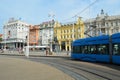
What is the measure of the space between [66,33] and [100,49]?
70.6 metres

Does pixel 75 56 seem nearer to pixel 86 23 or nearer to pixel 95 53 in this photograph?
pixel 95 53

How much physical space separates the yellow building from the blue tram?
5980 centimetres

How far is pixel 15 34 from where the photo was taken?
4520 inches

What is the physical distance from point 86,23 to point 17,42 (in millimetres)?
42581

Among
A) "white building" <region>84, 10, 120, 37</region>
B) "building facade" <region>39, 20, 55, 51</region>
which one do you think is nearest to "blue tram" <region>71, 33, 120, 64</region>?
"white building" <region>84, 10, 120, 37</region>

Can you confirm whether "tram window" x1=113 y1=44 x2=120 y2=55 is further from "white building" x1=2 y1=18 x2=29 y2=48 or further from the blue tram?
"white building" x1=2 y1=18 x2=29 y2=48

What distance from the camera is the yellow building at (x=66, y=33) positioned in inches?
3416

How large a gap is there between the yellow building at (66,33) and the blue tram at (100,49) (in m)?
59.8

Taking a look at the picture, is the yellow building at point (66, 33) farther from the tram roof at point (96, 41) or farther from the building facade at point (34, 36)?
the tram roof at point (96, 41)

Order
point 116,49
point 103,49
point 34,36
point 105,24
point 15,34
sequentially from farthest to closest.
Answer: point 15,34 → point 34,36 → point 105,24 → point 103,49 → point 116,49

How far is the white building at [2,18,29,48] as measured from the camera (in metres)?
113

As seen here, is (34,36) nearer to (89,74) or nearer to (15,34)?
(15,34)

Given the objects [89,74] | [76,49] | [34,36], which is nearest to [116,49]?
[89,74]

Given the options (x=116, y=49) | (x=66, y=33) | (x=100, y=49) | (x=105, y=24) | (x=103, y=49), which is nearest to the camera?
(x=116, y=49)
